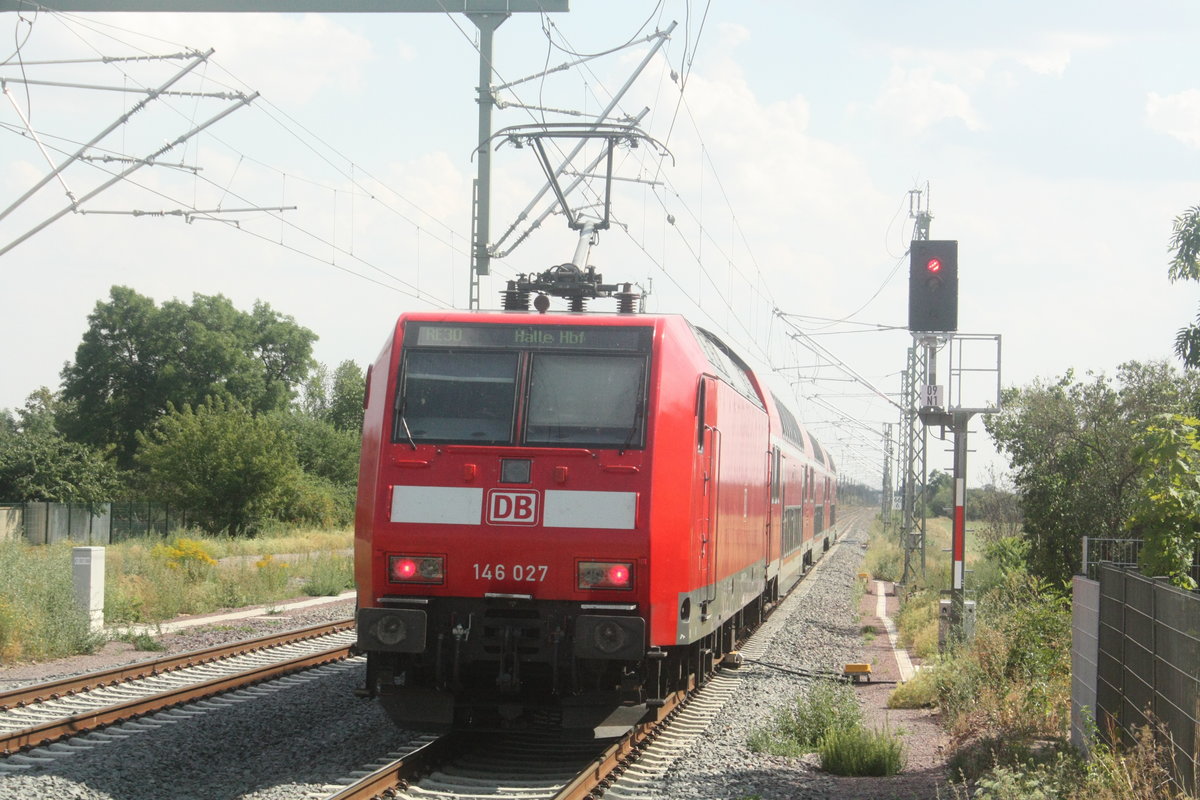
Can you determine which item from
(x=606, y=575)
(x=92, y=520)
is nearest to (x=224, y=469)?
(x=92, y=520)

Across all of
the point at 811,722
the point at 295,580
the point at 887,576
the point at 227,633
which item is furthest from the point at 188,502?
the point at 811,722

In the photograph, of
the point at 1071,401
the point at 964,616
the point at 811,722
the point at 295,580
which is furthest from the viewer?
Answer: the point at 295,580

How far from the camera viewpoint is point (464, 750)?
32.3 ft

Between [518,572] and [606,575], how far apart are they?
2.07 ft

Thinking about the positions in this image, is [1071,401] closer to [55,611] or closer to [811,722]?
[811,722]

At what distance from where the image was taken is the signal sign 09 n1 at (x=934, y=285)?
583 inches

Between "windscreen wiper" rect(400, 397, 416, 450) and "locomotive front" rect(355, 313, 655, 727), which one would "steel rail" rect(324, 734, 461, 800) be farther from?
"windscreen wiper" rect(400, 397, 416, 450)

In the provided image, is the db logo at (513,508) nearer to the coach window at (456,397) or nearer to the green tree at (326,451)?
the coach window at (456,397)

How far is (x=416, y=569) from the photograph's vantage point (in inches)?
363

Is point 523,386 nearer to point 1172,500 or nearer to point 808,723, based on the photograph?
point 808,723

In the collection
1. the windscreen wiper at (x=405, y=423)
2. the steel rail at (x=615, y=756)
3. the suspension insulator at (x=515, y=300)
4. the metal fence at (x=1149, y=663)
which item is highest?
the suspension insulator at (x=515, y=300)

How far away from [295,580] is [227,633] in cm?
1043

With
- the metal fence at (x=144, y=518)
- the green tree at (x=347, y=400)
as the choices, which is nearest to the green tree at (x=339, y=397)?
the green tree at (x=347, y=400)

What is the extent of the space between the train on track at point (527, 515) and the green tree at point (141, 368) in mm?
59430
